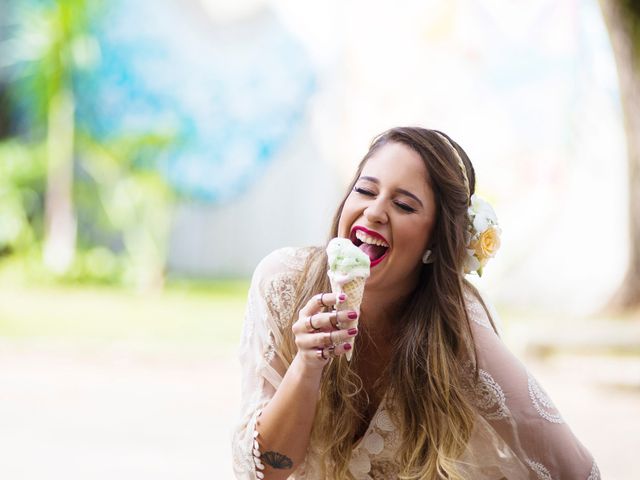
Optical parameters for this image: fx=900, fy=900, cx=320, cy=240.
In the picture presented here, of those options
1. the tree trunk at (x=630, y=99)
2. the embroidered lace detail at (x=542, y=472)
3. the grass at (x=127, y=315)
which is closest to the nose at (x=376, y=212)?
the embroidered lace detail at (x=542, y=472)

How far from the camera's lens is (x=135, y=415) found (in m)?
5.58

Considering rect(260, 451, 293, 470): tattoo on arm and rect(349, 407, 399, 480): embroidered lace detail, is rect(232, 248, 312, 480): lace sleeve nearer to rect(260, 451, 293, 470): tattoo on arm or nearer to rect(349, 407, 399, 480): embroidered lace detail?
rect(260, 451, 293, 470): tattoo on arm

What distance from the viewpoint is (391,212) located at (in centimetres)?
231

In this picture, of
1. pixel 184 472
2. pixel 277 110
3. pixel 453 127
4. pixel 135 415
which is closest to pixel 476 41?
pixel 453 127

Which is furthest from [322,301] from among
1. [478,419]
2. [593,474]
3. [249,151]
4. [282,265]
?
[249,151]

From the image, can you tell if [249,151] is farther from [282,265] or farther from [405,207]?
[405,207]

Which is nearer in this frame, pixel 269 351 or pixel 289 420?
pixel 289 420

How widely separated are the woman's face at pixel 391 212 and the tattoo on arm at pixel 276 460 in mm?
504

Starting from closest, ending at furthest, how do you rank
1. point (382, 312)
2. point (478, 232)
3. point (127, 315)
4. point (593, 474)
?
point (593, 474), point (478, 232), point (382, 312), point (127, 315)

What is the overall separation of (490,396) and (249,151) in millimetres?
9104

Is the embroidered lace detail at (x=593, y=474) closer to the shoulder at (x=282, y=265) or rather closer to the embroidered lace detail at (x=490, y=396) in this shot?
the embroidered lace detail at (x=490, y=396)

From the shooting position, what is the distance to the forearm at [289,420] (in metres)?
2.15

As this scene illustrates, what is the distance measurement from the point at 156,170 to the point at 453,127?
3.44m

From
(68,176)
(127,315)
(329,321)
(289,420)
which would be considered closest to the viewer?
(329,321)
